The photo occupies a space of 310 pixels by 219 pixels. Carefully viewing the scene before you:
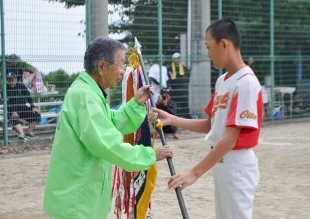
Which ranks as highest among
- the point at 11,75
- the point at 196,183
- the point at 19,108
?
the point at 11,75

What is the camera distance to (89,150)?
3.41 meters

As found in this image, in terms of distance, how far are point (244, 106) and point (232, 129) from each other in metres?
0.16

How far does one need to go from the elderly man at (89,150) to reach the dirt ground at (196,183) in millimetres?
2812

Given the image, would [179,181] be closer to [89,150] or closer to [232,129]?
[232,129]

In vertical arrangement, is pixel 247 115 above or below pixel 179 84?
above

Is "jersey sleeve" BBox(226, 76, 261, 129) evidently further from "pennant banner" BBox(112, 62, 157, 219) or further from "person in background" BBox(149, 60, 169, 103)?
"person in background" BBox(149, 60, 169, 103)

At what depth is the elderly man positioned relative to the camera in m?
3.38

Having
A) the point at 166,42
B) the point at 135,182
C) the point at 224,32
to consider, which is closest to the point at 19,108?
the point at 166,42

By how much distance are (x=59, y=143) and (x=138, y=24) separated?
9.60 metres

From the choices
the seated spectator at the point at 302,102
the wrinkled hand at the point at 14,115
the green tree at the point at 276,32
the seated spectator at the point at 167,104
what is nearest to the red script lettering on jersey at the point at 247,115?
the wrinkled hand at the point at 14,115

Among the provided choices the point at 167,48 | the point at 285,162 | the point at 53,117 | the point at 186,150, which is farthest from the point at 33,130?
the point at 285,162

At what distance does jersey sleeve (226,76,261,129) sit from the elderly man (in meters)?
0.45

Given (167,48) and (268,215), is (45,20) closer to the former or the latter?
(167,48)

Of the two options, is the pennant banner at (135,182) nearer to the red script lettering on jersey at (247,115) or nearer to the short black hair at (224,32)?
the short black hair at (224,32)
